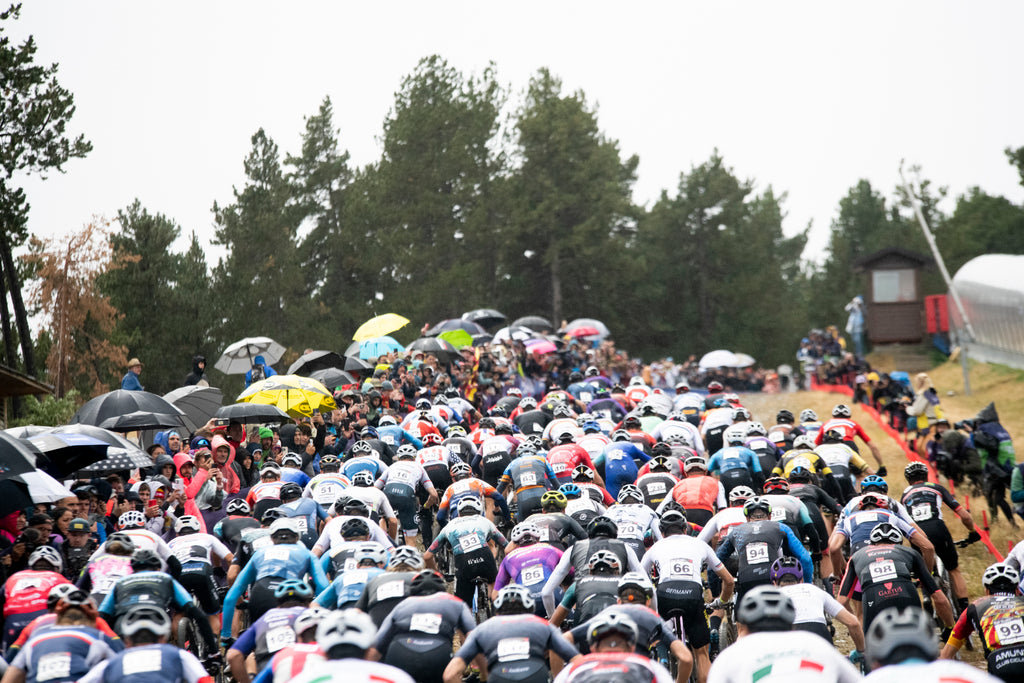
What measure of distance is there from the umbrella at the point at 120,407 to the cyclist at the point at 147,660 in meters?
12.1

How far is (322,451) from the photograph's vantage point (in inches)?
824

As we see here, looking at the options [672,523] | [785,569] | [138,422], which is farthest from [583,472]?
[138,422]

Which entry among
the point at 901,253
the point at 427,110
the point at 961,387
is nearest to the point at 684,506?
the point at 961,387

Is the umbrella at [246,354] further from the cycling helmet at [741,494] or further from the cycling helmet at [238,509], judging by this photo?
the cycling helmet at [741,494]

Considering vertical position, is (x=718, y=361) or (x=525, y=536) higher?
(x=718, y=361)

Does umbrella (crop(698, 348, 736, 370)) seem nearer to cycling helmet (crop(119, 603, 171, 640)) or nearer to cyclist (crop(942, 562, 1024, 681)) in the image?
cyclist (crop(942, 562, 1024, 681))

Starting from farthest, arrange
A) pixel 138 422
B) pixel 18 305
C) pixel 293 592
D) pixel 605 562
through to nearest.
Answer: pixel 18 305 → pixel 138 422 → pixel 605 562 → pixel 293 592

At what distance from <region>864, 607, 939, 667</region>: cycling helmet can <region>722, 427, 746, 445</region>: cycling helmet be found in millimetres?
11539

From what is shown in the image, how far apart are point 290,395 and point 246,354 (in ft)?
35.2

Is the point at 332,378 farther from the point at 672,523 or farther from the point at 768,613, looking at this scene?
the point at 768,613

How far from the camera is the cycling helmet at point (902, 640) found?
6141mm

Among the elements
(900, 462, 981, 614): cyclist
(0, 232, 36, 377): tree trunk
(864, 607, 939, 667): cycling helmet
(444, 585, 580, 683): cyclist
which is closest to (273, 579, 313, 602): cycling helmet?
(444, 585, 580, 683): cyclist

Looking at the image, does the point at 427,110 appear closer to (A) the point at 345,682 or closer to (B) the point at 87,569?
(B) the point at 87,569

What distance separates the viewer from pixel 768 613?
718cm
